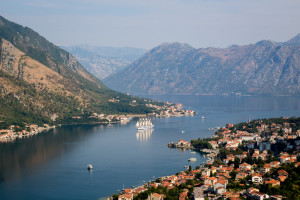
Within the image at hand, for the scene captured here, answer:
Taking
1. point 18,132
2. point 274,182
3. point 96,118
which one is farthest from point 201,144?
point 96,118

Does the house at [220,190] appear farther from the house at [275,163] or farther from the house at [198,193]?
the house at [275,163]

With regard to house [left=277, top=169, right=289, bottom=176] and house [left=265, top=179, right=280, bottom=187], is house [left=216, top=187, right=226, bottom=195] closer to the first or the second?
house [left=265, top=179, right=280, bottom=187]

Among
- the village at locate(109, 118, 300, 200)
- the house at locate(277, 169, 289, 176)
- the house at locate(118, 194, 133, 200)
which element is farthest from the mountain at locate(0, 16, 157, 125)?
the house at locate(277, 169, 289, 176)

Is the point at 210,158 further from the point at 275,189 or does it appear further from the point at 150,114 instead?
the point at 150,114

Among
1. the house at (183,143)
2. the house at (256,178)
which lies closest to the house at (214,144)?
the house at (183,143)

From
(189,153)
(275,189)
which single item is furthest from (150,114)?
(275,189)
